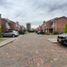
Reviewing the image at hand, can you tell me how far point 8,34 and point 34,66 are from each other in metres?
36.2

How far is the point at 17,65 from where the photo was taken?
25.2 ft

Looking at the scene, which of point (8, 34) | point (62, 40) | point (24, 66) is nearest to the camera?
point (24, 66)

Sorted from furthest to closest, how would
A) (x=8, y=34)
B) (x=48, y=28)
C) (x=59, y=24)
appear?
(x=48, y=28), (x=59, y=24), (x=8, y=34)

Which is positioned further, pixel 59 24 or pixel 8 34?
pixel 59 24

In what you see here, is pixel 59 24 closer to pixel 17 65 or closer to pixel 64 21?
pixel 64 21

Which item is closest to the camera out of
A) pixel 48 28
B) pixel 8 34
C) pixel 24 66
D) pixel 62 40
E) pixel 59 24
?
Result: pixel 24 66

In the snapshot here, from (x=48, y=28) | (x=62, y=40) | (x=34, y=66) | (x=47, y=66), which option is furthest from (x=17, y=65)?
(x=48, y=28)

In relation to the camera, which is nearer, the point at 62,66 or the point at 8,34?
the point at 62,66

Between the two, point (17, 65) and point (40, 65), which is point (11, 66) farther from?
point (40, 65)

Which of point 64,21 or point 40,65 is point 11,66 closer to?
point 40,65

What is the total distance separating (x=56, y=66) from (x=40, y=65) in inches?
28.6

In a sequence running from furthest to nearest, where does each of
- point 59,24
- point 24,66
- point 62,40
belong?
point 59,24 → point 62,40 → point 24,66

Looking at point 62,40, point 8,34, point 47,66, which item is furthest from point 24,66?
point 8,34

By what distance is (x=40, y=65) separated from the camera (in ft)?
25.2
